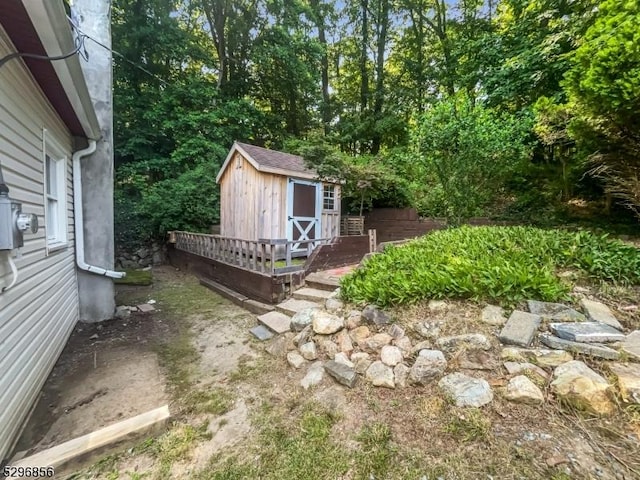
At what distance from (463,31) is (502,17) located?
1736 mm

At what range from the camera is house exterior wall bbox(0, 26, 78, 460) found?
2053 mm

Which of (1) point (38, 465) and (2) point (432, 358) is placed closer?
Result: (1) point (38, 465)

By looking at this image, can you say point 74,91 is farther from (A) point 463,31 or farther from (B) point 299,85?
Answer: (A) point 463,31

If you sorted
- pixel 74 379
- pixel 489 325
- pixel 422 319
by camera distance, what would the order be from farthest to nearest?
pixel 74 379 → pixel 422 319 → pixel 489 325

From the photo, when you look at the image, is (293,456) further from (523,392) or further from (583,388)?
(583,388)

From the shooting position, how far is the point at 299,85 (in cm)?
1387

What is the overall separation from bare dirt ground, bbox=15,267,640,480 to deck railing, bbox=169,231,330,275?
1901 mm

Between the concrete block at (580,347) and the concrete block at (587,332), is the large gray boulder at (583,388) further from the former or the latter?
the concrete block at (587,332)

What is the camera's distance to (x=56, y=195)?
3.71 meters

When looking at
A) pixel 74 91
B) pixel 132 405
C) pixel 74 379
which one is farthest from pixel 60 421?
pixel 74 91

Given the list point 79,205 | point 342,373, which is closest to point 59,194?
point 79,205

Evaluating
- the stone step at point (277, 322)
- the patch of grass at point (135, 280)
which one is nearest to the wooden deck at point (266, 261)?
the stone step at point (277, 322)

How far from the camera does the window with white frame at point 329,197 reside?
27.6ft

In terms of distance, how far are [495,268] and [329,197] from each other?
6.13 meters
